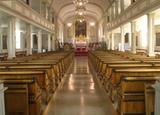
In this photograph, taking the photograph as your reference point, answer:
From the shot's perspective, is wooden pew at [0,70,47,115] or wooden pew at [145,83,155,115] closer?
wooden pew at [145,83,155,115]

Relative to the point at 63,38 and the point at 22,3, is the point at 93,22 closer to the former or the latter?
the point at 63,38

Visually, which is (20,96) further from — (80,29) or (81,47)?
(80,29)


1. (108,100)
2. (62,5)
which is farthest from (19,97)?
(62,5)

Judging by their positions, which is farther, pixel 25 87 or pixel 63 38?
pixel 63 38

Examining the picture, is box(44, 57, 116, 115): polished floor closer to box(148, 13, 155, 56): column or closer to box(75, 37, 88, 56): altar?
box(148, 13, 155, 56): column

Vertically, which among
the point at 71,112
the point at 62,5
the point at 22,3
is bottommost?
the point at 71,112

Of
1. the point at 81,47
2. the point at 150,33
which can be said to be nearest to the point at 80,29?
the point at 81,47

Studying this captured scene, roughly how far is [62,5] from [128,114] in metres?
30.8

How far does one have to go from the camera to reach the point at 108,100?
796 cm

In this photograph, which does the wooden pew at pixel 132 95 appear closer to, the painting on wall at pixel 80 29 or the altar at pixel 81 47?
the altar at pixel 81 47

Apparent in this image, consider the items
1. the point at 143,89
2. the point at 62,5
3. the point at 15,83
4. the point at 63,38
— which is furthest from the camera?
the point at 63,38

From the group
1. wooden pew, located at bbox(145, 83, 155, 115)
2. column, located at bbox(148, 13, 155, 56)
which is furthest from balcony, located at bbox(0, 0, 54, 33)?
wooden pew, located at bbox(145, 83, 155, 115)

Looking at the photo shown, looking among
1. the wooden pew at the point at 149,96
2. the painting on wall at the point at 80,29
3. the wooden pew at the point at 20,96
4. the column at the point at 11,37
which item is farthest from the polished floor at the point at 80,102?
the painting on wall at the point at 80,29

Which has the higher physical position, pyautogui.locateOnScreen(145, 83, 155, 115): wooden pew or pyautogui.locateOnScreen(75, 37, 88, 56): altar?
pyautogui.locateOnScreen(75, 37, 88, 56): altar
